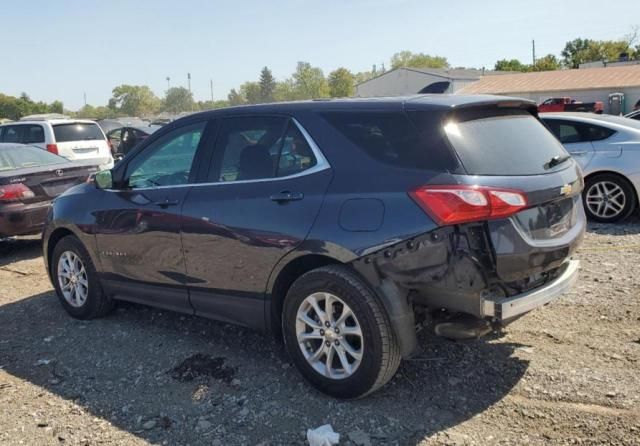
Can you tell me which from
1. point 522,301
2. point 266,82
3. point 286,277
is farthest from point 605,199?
point 266,82

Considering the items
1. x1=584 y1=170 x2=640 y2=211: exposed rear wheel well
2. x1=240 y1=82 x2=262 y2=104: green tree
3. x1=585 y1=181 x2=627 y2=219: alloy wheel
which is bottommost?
x1=585 y1=181 x2=627 y2=219: alloy wheel

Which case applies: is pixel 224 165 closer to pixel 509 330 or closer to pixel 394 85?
pixel 509 330

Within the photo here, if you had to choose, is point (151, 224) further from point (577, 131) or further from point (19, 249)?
point (577, 131)

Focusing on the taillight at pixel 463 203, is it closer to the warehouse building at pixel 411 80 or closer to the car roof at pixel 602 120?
the car roof at pixel 602 120

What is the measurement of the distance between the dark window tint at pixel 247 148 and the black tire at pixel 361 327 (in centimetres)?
80

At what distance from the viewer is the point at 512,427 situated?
126 inches

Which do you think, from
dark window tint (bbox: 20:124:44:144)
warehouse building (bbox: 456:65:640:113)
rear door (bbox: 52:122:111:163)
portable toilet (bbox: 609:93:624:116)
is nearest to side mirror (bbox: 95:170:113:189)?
rear door (bbox: 52:122:111:163)

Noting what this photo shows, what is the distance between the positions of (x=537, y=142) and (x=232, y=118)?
210cm

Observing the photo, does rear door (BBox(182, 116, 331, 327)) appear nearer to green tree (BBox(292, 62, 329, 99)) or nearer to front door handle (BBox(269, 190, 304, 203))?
front door handle (BBox(269, 190, 304, 203))

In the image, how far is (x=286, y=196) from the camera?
3643 mm

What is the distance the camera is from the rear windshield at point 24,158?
26.7 feet

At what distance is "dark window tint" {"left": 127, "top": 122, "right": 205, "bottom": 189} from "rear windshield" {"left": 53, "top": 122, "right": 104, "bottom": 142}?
8882 millimetres

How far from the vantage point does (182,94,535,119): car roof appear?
11.3ft

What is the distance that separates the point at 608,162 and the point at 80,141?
34.1 ft
